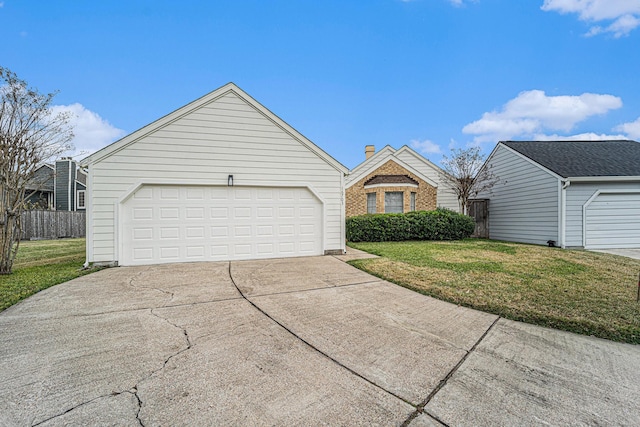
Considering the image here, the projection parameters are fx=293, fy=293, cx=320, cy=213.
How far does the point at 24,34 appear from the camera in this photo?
846 cm

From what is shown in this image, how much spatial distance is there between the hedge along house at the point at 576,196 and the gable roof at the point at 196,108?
27.3 ft

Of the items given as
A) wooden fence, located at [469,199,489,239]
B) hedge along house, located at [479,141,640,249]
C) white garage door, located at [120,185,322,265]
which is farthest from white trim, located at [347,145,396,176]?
white garage door, located at [120,185,322,265]

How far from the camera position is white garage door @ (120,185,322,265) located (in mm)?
7688

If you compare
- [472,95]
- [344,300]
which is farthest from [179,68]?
[472,95]

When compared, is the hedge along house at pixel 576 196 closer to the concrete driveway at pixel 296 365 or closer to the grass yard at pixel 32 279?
the concrete driveway at pixel 296 365

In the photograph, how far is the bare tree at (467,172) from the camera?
1480 cm

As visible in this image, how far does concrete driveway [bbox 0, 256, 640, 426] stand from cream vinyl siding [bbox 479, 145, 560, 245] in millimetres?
9808

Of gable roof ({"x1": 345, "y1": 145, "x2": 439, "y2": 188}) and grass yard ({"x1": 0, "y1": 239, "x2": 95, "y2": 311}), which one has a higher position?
gable roof ({"x1": 345, "y1": 145, "x2": 439, "y2": 188})

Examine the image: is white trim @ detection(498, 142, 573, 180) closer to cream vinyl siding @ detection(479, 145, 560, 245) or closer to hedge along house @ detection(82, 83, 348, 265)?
cream vinyl siding @ detection(479, 145, 560, 245)

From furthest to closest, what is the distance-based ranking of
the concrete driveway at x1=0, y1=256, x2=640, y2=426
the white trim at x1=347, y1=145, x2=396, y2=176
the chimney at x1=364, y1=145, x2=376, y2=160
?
the chimney at x1=364, y1=145, x2=376, y2=160 → the white trim at x1=347, y1=145, x2=396, y2=176 → the concrete driveway at x1=0, y1=256, x2=640, y2=426

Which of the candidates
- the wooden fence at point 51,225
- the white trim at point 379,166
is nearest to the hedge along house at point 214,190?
the white trim at point 379,166

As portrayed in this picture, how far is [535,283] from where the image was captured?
5.61 m

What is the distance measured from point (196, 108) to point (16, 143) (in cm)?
396

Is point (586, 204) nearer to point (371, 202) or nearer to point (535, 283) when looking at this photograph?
point (535, 283)
